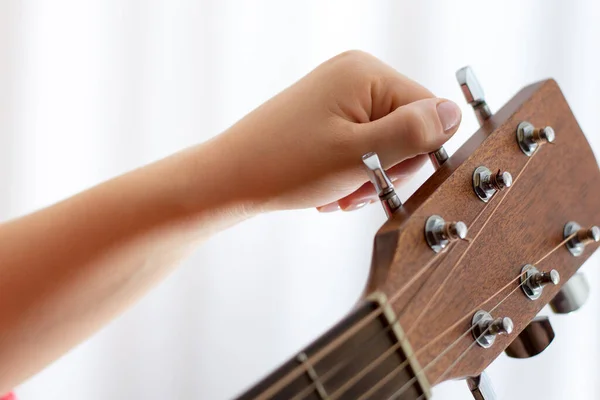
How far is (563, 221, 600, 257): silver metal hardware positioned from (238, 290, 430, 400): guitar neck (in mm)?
206

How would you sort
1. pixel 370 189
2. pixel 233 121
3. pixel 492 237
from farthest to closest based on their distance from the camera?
pixel 233 121 < pixel 370 189 < pixel 492 237

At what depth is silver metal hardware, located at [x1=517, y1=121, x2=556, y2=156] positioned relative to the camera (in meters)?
0.60

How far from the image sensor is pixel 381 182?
1.70ft

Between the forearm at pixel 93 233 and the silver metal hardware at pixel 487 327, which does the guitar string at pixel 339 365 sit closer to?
the silver metal hardware at pixel 487 327

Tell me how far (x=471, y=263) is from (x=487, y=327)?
5cm

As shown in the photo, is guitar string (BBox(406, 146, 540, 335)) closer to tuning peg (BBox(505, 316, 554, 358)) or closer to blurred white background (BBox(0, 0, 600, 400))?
tuning peg (BBox(505, 316, 554, 358))

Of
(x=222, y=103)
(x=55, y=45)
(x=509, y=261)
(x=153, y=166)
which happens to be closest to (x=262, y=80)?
(x=222, y=103)

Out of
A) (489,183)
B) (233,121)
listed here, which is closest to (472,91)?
(489,183)

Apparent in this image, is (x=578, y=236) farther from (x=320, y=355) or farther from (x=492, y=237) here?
(x=320, y=355)

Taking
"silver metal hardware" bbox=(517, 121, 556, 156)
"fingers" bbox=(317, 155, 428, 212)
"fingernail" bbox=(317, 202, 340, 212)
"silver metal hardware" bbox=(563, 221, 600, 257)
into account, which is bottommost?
"silver metal hardware" bbox=(563, 221, 600, 257)

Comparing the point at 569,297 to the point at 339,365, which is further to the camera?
the point at 569,297

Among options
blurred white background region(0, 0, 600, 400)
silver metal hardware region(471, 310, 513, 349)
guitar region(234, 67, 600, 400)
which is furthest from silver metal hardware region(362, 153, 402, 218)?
blurred white background region(0, 0, 600, 400)

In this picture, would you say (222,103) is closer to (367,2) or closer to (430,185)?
(367,2)

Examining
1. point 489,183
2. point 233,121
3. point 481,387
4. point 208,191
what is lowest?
point 481,387
